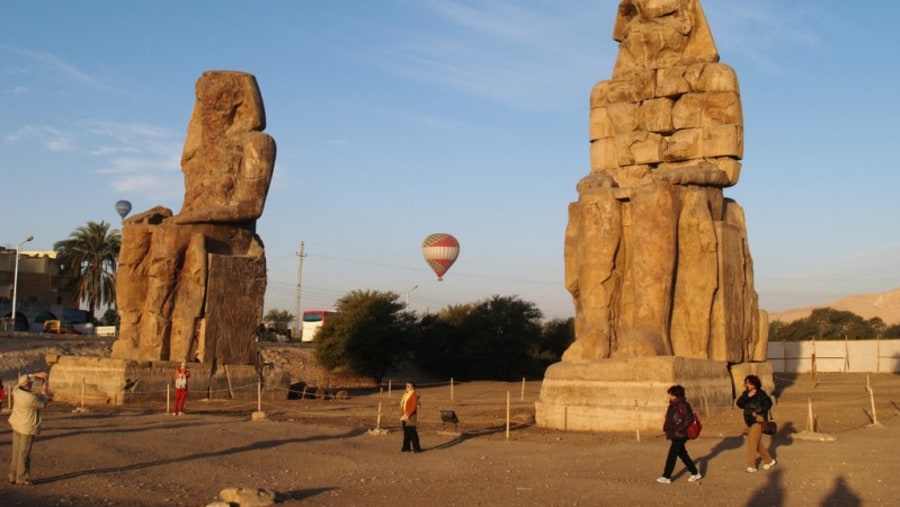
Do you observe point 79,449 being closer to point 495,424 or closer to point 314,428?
point 314,428

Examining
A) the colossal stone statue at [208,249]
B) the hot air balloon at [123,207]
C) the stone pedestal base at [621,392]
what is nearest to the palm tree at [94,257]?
the hot air balloon at [123,207]

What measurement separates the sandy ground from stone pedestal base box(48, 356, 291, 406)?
1.07 m

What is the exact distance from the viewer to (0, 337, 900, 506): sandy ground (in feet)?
21.9

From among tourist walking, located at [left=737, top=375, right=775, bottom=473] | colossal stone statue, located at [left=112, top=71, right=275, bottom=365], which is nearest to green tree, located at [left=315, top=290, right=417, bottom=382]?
colossal stone statue, located at [left=112, top=71, right=275, bottom=365]

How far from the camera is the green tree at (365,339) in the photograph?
2886cm

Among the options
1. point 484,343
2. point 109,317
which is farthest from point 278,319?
point 484,343

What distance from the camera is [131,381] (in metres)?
13.9

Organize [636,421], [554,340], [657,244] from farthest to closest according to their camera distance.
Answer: [554,340] → [657,244] → [636,421]

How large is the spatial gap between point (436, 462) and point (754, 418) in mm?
2729

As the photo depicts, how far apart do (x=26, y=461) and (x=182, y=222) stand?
821 cm

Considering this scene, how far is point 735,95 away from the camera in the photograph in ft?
40.1

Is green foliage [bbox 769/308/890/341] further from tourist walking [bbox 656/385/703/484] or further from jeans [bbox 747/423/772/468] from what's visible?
tourist walking [bbox 656/385/703/484]

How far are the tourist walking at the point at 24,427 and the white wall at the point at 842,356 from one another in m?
20.6

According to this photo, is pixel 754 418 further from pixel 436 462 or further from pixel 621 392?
pixel 436 462
